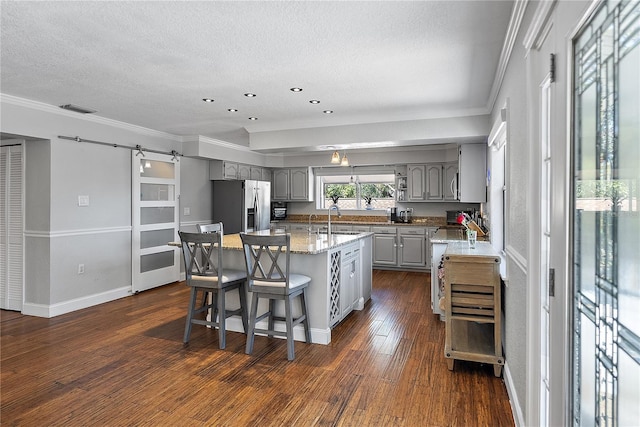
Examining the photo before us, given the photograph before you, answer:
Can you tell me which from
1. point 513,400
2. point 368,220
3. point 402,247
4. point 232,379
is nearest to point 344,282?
point 232,379

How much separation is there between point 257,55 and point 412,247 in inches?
205

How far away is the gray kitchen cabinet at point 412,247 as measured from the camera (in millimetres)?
7059

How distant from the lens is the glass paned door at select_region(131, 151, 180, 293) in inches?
215

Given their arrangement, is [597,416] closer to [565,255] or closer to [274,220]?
[565,255]

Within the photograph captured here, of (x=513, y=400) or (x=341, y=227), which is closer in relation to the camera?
(x=513, y=400)

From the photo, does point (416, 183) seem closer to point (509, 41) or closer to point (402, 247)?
point (402, 247)

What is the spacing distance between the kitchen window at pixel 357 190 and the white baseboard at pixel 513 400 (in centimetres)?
545

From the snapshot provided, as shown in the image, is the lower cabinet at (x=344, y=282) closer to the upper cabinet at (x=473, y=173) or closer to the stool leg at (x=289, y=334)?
the stool leg at (x=289, y=334)

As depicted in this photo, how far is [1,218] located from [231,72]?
3.85 metres

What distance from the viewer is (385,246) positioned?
732 centimetres

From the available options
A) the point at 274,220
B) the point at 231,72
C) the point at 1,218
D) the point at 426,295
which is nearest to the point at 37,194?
the point at 1,218

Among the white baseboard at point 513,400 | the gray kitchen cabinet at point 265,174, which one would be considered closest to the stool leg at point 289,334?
the white baseboard at point 513,400

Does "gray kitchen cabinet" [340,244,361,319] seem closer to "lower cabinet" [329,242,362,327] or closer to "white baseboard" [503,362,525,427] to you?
"lower cabinet" [329,242,362,327]

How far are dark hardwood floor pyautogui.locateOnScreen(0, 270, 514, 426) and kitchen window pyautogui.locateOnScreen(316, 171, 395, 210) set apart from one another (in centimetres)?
409
